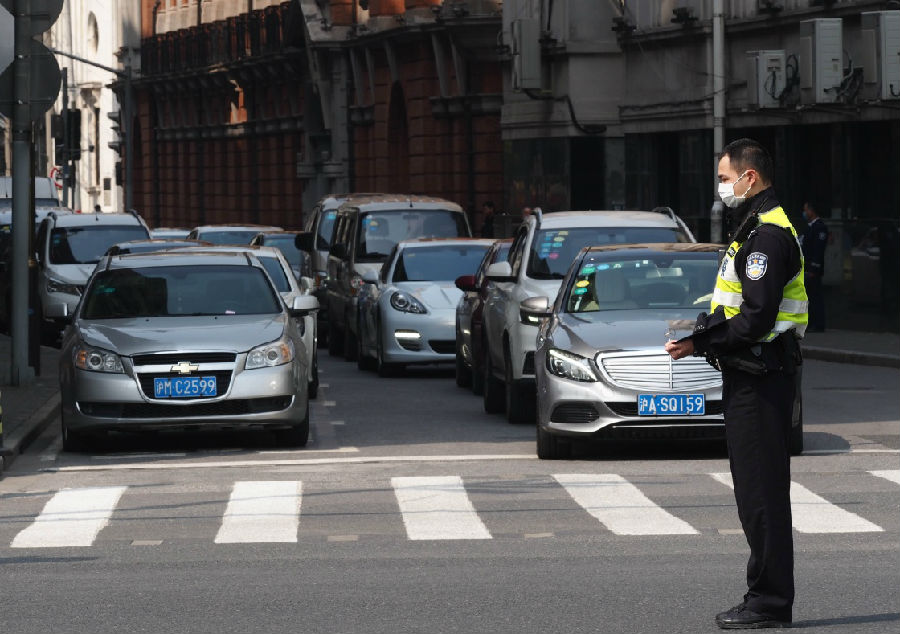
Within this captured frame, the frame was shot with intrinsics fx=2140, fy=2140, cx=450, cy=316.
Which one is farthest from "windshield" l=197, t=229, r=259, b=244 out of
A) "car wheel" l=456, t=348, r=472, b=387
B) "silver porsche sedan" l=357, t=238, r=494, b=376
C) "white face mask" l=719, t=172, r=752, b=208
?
"white face mask" l=719, t=172, r=752, b=208

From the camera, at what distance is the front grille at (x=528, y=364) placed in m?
16.5

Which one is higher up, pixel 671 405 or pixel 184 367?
pixel 184 367

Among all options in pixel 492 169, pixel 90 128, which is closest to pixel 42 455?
pixel 492 169

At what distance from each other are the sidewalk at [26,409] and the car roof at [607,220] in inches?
177

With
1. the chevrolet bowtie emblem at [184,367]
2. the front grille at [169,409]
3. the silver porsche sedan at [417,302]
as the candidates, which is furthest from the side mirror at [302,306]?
the silver porsche sedan at [417,302]

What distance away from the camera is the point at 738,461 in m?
7.73

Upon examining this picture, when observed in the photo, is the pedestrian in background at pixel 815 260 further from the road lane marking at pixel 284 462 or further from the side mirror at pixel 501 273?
the road lane marking at pixel 284 462

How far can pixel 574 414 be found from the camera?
13.7 m

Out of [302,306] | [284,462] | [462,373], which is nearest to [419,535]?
[284,462]

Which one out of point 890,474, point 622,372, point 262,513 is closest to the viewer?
point 262,513

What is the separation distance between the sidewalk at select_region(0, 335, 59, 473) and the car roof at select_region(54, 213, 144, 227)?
555 centimetres

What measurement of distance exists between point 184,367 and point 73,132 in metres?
50.6

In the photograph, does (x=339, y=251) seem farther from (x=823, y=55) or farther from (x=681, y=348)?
(x=681, y=348)

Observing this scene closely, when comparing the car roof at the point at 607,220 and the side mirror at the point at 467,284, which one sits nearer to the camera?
the car roof at the point at 607,220
